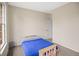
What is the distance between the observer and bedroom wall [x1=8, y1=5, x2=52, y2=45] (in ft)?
9.78

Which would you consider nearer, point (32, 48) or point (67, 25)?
point (32, 48)

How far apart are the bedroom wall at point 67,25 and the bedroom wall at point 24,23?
75 cm

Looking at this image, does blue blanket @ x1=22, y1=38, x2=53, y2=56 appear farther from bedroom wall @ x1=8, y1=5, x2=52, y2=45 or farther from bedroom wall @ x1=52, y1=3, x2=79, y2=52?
bedroom wall @ x1=52, y1=3, x2=79, y2=52

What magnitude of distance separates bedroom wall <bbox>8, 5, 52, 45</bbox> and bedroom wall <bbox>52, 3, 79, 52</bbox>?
75cm

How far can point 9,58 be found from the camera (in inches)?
27.4

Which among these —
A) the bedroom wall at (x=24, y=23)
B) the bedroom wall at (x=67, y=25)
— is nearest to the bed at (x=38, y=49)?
the bedroom wall at (x=24, y=23)

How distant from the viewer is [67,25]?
138 inches

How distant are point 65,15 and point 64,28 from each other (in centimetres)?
53

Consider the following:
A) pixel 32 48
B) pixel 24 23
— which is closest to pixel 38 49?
pixel 32 48

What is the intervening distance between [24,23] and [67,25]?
167 centimetres

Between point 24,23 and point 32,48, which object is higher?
point 24,23

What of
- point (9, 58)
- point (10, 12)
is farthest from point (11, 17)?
point (9, 58)

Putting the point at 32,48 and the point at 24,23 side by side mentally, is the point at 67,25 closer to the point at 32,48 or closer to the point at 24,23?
the point at 24,23

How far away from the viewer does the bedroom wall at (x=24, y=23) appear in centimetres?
298
